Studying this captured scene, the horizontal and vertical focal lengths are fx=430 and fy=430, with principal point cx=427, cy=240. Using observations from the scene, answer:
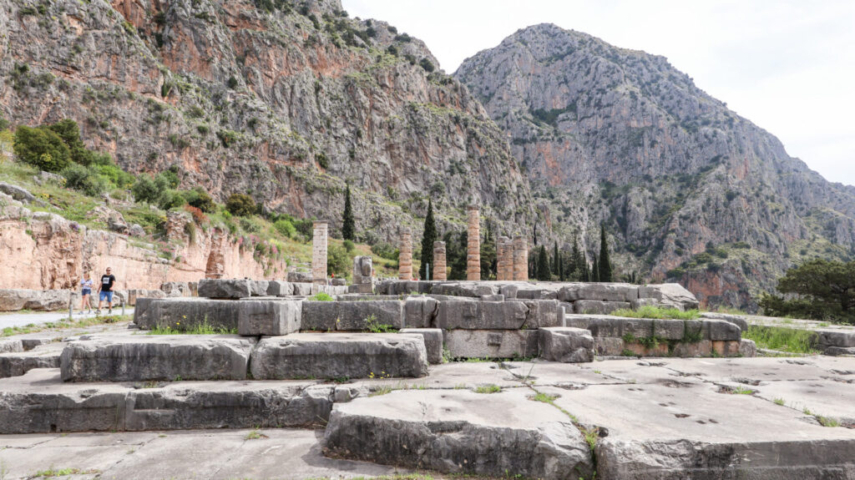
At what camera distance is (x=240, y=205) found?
172 ft

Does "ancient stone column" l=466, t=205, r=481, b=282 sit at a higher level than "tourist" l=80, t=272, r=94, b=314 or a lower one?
higher

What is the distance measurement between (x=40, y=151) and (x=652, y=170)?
473ft

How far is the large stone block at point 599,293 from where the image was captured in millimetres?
12680

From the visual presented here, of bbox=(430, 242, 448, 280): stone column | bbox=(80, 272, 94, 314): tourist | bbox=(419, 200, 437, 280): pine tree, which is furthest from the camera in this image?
bbox=(419, 200, 437, 280): pine tree

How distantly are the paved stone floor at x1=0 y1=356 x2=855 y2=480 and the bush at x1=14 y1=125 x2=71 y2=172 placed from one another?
95.7ft

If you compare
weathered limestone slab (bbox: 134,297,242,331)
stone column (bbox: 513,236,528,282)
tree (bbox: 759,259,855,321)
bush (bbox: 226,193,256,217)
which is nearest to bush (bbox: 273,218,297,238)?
bush (bbox: 226,193,256,217)

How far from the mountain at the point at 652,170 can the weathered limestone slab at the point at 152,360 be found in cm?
10593

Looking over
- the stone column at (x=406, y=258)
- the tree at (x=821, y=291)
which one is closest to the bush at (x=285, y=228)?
the stone column at (x=406, y=258)

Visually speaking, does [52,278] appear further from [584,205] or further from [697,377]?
[584,205]

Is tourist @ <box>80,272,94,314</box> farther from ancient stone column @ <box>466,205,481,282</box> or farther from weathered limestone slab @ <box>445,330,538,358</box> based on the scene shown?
ancient stone column @ <box>466,205,481,282</box>

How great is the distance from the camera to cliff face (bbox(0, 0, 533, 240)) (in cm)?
4291

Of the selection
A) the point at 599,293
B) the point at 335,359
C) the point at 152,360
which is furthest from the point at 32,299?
the point at 599,293

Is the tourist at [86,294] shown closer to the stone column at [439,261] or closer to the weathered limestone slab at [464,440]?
the weathered limestone slab at [464,440]

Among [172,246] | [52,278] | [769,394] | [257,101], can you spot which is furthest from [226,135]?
[769,394]
